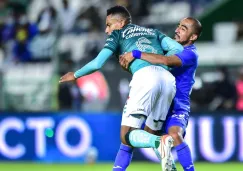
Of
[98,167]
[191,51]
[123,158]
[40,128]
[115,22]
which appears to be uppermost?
[115,22]

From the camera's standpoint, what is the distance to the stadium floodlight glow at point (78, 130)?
13.7 metres

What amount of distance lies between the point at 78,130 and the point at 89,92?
1.18 meters

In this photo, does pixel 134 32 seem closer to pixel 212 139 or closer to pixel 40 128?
pixel 212 139

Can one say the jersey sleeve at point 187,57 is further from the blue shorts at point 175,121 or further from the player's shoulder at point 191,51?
the blue shorts at point 175,121

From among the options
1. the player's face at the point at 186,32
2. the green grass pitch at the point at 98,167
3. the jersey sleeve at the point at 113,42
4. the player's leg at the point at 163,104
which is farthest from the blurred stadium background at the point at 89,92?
the jersey sleeve at the point at 113,42

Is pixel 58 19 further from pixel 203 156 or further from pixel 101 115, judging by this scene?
pixel 203 156

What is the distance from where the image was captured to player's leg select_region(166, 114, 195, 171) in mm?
8820

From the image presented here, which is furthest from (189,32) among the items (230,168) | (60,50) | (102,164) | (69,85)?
(60,50)

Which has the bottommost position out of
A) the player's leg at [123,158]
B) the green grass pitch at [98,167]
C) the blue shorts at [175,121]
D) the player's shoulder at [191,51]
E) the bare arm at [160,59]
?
the green grass pitch at [98,167]

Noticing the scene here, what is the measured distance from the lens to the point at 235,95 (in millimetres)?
14047

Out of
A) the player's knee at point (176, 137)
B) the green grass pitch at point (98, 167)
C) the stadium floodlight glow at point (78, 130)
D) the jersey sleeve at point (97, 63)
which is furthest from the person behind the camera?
the stadium floodlight glow at point (78, 130)

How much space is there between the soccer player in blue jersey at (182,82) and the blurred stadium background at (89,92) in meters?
3.45

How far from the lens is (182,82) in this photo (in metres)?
9.09

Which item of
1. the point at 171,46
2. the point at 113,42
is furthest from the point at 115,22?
the point at 171,46
